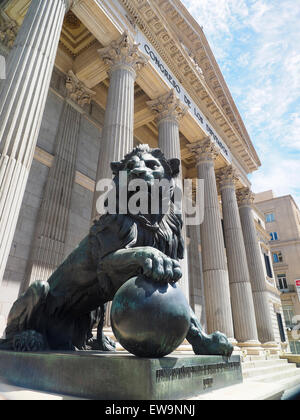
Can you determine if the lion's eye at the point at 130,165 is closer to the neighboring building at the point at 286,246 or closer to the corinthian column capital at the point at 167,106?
the corinthian column capital at the point at 167,106

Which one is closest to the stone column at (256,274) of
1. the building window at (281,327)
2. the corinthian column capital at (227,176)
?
the corinthian column capital at (227,176)

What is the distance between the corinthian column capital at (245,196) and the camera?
65.7 ft

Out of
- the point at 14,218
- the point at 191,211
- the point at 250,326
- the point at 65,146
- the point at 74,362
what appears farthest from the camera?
the point at 191,211

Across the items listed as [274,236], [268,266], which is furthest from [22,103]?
[274,236]

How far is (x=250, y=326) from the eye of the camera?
13.5 metres

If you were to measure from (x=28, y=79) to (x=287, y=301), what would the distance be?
130ft

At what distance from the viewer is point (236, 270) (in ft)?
49.0

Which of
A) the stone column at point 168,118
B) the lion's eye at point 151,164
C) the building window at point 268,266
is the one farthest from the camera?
the building window at point 268,266

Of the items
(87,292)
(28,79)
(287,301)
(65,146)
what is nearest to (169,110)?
(65,146)

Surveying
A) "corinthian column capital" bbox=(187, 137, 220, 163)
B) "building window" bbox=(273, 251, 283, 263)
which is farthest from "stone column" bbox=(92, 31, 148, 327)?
"building window" bbox=(273, 251, 283, 263)

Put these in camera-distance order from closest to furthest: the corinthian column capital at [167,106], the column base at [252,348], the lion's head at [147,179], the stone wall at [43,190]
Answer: the lion's head at [147,179], the stone wall at [43,190], the corinthian column capital at [167,106], the column base at [252,348]

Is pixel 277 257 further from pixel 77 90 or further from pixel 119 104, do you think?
pixel 119 104

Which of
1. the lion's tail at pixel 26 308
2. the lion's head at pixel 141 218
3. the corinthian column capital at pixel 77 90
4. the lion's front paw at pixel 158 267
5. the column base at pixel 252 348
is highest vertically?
the corinthian column capital at pixel 77 90
